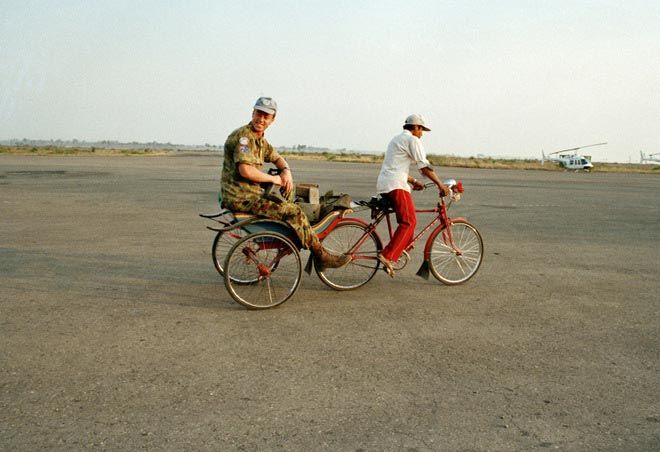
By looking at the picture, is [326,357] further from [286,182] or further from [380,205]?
[380,205]

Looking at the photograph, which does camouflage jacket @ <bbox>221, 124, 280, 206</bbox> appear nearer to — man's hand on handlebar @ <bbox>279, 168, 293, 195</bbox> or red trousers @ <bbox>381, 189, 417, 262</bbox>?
man's hand on handlebar @ <bbox>279, 168, 293, 195</bbox>

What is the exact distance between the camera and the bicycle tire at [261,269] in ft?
19.5

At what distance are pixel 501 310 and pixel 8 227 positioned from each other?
29.5ft

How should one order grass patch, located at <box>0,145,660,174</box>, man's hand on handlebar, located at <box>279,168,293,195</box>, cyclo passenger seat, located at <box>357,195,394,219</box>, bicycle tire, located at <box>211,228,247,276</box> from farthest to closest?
grass patch, located at <box>0,145,660,174</box>, bicycle tire, located at <box>211,228,247,276</box>, cyclo passenger seat, located at <box>357,195,394,219</box>, man's hand on handlebar, located at <box>279,168,293,195</box>

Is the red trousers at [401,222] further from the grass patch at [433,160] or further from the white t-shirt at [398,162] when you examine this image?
the grass patch at [433,160]

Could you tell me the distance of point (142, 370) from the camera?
4340mm

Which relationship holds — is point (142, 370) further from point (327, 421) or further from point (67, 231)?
point (67, 231)

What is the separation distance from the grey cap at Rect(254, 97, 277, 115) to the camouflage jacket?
0.24 meters

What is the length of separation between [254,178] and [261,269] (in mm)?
919

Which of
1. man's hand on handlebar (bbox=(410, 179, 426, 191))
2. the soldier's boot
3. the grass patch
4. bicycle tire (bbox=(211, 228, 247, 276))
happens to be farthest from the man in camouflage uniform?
the grass patch

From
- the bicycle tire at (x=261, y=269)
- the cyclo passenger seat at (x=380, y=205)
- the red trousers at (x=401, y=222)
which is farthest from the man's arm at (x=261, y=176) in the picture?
the red trousers at (x=401, y=222)

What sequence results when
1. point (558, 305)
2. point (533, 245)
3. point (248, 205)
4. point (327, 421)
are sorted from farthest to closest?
point (533, 245) → point (558, 305) → point (248, 205) → point (327, 421)

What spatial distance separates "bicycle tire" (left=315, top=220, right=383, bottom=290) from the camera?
684cm

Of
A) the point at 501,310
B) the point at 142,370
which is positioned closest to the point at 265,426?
the point at 142,370
